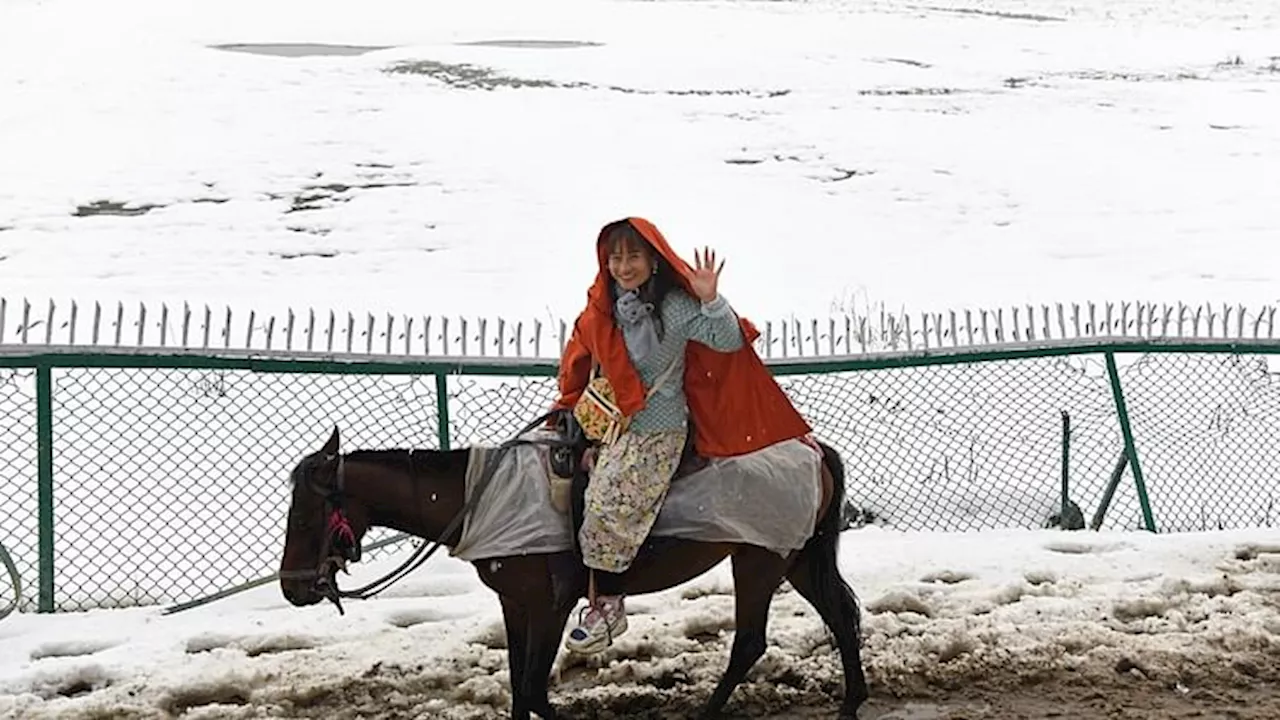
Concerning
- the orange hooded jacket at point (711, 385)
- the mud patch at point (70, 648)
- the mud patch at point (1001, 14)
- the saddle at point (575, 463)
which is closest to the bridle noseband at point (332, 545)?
the saddle at point (575, 463)

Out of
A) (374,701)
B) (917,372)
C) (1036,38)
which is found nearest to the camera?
(374,701)

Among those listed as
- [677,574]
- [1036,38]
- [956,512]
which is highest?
[1036,38]

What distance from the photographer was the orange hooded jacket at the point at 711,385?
15.1 ft

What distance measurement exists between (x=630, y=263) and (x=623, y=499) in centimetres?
83

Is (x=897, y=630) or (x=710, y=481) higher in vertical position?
(x=710, y=481)

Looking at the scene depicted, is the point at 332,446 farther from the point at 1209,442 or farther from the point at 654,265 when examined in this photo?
the point at 1209,442

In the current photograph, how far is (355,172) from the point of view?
60.9 feet

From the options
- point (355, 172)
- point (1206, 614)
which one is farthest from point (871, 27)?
point (1206, 614)

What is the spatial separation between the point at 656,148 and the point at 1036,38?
17.3 metres

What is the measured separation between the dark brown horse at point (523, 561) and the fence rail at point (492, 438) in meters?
1.79

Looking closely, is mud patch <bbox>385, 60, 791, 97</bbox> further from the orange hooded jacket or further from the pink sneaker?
the pink sneaker

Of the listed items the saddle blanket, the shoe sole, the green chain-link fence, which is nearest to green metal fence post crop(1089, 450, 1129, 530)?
the green chain-link fence

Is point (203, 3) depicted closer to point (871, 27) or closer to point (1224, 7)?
point (871, 27)

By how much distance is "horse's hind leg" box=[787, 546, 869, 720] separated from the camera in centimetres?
512
